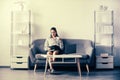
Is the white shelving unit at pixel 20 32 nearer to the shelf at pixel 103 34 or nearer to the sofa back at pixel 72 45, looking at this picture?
the sofa back at pixel 72 45

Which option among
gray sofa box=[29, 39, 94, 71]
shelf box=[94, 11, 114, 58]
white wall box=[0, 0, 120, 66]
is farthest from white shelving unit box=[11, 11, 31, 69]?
shelf box=[94, 11, 114, 58]

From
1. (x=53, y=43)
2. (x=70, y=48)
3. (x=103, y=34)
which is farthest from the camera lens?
(x=103, y=34)

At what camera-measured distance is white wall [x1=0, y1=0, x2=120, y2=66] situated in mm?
9117

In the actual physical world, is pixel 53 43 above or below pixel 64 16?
below

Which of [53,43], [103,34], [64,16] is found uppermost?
[64,16]

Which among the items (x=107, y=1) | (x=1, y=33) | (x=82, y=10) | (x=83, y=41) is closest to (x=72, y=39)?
(x=83, y=41)

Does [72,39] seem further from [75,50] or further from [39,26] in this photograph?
[39,26]

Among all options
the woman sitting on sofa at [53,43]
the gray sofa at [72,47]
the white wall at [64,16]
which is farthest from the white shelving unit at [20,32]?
the woman sitting on sofa at [53,43]

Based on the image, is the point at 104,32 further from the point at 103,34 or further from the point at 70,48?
the point at 70,48

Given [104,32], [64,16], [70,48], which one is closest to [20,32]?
[64,16]

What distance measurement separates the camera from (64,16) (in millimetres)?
9156

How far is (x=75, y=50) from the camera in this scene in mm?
8875

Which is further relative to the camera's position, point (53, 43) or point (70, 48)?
point (70, 48)

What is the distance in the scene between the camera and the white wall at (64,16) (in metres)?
9.12
